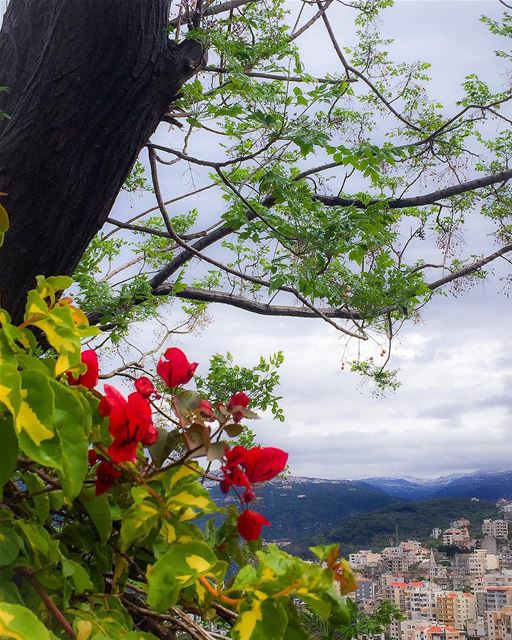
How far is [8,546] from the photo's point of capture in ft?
1.63

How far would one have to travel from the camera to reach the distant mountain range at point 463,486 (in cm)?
735

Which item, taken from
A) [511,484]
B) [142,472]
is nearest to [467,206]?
[142,472]

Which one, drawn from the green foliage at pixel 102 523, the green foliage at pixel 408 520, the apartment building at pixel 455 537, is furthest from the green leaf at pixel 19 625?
the apartment building at pixel 455 537

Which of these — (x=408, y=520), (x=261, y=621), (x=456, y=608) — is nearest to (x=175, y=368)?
(x=261, y=621)

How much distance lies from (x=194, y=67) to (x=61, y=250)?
0.62 m

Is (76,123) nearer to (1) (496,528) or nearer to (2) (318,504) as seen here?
(2) (318,504)

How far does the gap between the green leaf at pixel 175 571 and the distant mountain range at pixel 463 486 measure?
22.7ft

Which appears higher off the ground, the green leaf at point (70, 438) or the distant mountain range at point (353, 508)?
the green leaf at point (70, 438)

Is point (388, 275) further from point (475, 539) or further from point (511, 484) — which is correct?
point (511, 484)

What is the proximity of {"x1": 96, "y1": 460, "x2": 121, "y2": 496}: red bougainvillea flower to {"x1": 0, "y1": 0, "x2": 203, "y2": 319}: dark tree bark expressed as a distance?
122cm

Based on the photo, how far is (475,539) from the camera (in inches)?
249

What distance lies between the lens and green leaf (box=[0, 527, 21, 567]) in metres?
0.49

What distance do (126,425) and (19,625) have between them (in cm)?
20

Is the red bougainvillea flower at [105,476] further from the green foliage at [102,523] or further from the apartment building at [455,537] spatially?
the apartment building at [455,537]
